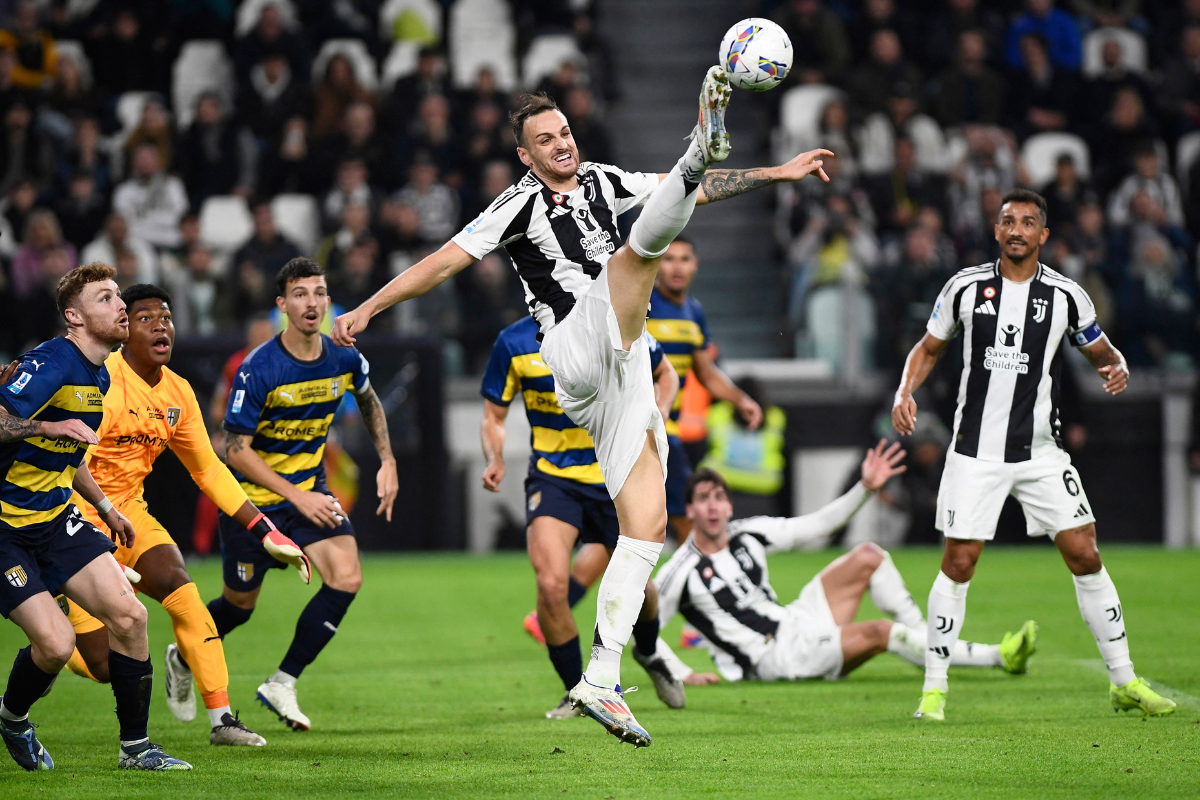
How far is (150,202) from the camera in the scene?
16.8 m

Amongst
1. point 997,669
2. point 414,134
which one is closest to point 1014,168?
point 414,134

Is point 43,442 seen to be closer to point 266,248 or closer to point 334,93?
point 266,248

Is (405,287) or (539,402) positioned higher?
(405,287)

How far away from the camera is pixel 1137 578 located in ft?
41.4

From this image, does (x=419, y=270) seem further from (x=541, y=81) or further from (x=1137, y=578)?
(x=541, y=81)

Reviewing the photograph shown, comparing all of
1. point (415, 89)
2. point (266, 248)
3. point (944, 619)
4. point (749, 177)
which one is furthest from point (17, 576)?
point (415, 89)

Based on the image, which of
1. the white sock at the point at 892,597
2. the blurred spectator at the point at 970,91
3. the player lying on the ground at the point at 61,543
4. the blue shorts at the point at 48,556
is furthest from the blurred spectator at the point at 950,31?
the blue shorts at the point at 48,556

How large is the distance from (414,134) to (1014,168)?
7.15 m

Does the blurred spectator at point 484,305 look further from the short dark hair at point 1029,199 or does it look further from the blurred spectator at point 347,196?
the short dark hair at point 1029,199

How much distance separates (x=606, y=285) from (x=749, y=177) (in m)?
0.69

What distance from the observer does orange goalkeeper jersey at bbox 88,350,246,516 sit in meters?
6.57

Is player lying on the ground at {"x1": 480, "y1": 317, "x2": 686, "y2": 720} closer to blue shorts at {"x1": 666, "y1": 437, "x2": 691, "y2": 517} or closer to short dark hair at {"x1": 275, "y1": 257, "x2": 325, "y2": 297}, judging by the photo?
short dark hair at {"x1": 275, "y1": 257, "x2": 325, "y2": 297}

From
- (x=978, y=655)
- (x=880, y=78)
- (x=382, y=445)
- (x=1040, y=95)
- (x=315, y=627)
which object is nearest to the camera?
(x=315, y=627)

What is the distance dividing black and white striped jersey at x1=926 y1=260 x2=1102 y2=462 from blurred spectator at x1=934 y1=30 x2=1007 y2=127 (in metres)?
12.4
